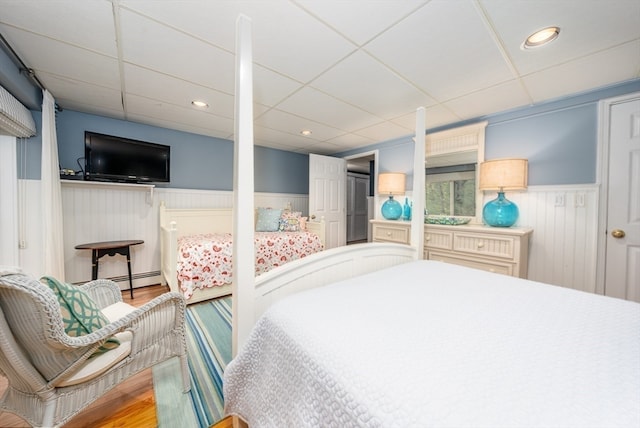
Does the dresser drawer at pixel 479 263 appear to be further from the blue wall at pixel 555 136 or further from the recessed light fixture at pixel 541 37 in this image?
the recessed light fixture at pixel 541 37

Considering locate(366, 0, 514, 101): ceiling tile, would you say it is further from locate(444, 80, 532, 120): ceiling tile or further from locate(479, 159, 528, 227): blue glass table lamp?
locate(479, 159, 528, 227): blue glass table lamp

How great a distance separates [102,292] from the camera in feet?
4.83

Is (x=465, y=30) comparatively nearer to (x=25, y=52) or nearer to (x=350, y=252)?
(x=350, y=252)

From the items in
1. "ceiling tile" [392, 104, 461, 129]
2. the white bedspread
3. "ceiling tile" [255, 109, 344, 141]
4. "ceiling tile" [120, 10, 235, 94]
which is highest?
"ceiling tile" [255, 109, 344, 141]

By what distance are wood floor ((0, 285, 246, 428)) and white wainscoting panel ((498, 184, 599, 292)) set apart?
9.48ft

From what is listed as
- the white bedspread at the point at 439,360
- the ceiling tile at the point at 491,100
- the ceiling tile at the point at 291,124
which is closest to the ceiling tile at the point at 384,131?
the ceiling tile at the point at 291,124

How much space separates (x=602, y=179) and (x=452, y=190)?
1.19 meters

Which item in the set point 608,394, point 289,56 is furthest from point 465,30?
point 608,394

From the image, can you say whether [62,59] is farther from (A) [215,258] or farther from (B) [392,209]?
(B) [392,209]

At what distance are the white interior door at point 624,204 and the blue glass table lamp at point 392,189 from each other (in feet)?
6.09

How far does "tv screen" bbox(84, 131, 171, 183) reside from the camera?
2.51 metres

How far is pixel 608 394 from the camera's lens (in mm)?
507

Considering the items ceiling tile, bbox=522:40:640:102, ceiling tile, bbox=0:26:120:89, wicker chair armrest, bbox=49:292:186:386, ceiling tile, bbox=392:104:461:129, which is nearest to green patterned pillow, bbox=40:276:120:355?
wicker chair armrest, bbox=49:292:186:386

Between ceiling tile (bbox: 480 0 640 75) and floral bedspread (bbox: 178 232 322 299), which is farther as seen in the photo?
floral bedspread (bbox: 178 232 322 299)
